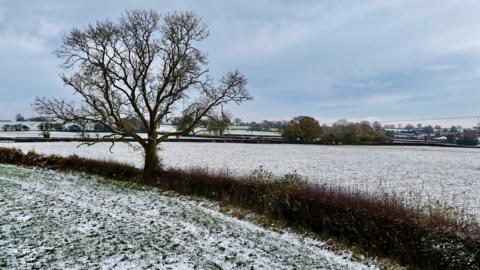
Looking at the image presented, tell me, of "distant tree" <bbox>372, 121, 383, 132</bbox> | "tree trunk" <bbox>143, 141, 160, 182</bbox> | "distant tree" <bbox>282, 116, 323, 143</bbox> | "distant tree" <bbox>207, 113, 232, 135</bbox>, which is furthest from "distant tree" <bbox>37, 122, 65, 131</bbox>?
"distant tree" <bbox>372, 121, 383, 132</bbox>

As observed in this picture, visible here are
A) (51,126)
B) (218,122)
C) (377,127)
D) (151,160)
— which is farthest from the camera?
(377,127)

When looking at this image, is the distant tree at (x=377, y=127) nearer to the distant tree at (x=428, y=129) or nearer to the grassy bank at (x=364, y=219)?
the distant tree at (x=428, y=129)

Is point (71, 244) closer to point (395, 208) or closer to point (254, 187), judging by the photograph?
point (254, 187)

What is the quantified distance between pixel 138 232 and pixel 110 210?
2754mm

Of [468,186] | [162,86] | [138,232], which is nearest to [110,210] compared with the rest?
[138,232]

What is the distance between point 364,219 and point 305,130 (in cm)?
8719

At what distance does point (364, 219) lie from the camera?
8.99 m

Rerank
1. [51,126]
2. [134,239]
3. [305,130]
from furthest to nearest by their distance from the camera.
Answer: [305,130], [51,126], [134,239]

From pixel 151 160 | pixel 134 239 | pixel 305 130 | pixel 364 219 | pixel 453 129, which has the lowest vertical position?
pixel 134 239

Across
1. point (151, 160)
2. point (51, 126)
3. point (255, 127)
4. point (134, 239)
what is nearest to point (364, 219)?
point (134, 239)

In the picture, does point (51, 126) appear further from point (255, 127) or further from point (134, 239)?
point (255, 127)

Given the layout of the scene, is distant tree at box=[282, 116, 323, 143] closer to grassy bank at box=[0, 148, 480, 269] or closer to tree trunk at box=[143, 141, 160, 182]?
tree trunk at box=[143, 141, 160, 182]

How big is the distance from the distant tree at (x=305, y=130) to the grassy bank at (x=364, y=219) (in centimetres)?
8179

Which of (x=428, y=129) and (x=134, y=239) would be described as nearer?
(x=134, y=239)
